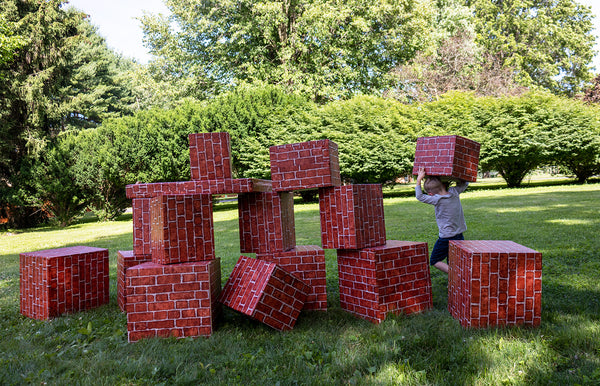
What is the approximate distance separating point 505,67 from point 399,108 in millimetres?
16765

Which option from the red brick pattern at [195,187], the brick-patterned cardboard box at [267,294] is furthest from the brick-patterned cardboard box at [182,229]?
the brick-patterned cardboard box at [267,294]

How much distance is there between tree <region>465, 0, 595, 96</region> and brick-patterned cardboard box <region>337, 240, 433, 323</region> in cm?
3223

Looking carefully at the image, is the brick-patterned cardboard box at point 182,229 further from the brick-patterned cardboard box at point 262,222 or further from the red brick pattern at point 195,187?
the brick-patterned cardboard box at point 262,222

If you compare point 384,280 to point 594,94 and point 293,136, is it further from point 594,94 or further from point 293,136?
point 594,94

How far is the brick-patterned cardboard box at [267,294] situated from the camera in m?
3.56

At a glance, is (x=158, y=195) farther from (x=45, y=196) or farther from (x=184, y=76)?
(x=184, y=76)

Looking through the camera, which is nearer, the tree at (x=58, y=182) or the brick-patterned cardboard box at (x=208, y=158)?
Answer: the brick-patterned cardboard box at (x=208, y=158)

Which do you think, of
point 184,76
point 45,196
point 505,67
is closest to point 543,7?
point 505,67

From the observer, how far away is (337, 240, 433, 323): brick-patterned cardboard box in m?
3.84

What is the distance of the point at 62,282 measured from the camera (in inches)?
171

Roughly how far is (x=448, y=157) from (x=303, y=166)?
157cm

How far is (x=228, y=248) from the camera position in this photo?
8211 mm

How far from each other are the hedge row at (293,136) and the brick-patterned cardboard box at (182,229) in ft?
43.7

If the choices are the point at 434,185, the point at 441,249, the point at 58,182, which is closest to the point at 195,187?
the point at 434,185
